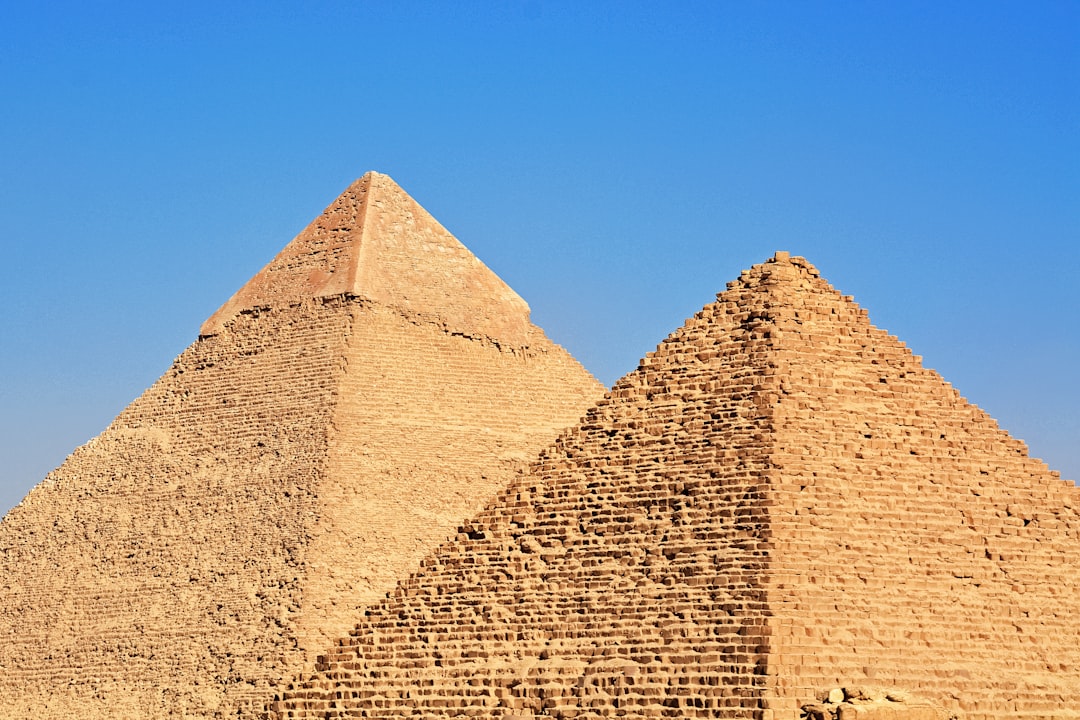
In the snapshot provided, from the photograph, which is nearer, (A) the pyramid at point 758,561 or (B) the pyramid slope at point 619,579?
(A) the pyramid at point 758,561

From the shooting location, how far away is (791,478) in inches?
1347

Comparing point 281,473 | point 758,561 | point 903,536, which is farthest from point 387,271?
point 758,561

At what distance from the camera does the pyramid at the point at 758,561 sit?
107 feet

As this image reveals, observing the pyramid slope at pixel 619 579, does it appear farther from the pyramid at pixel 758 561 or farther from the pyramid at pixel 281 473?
the pyramid at pixel 281 473

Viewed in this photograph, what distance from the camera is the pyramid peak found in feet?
194

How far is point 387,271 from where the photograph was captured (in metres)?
59.4

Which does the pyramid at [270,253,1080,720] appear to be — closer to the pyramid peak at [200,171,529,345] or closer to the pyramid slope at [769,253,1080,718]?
the pyramid slope at [769,253,1080,718]

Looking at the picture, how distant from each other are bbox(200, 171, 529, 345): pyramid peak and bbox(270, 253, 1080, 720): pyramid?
71.7 feet

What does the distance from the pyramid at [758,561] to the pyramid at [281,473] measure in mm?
14984

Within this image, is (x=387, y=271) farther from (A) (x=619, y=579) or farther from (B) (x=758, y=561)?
(B) (x=758, y=561)

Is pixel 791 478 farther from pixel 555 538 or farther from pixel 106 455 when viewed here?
pixel 106 455

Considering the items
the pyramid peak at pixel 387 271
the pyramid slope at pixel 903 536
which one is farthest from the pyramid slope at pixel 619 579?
the pyramid peak at pixel 387 271

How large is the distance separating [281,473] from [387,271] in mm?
5647

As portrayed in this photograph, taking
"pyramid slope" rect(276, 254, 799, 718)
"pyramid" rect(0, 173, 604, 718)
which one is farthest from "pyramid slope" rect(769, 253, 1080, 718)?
"pyramid" rect(0, 173, 604, 718)
